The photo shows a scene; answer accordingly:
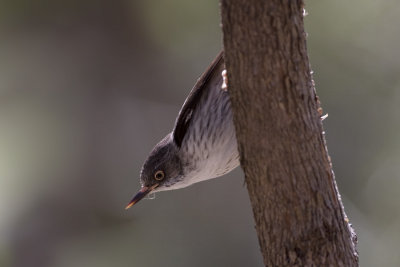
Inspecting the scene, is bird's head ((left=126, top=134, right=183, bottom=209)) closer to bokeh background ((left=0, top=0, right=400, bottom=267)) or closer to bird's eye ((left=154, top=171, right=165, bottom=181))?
bird's eye ((left=154, top=171, right=165, bottom=181))

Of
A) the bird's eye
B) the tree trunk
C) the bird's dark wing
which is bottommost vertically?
the tree trunk

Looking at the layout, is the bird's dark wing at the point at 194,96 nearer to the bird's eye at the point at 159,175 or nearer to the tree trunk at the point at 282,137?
the bird's eye at the point at 159,175

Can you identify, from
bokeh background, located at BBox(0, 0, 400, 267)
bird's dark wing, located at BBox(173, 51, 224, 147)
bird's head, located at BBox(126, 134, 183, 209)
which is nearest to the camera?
bird's dark wing, located at BBox(173, 51, 224, 147)

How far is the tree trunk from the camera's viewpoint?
9.18ft

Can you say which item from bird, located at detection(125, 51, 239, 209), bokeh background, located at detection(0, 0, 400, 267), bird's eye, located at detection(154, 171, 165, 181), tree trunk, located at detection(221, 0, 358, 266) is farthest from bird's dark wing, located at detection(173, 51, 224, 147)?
bokeh background, located at detection(0, 0, 400, 267)

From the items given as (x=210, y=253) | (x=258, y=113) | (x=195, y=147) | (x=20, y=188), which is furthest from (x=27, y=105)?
(x=258, y=113)

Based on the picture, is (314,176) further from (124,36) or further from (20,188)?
(124,36)

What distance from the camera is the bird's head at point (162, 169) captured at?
192 inches

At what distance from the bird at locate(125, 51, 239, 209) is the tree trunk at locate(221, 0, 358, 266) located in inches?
53.8

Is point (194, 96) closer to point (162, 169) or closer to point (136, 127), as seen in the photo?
point (162, 169)

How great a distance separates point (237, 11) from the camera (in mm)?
2754

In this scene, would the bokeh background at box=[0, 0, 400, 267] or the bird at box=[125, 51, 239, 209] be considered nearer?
the bird at box=[125, 51, 239, 209]

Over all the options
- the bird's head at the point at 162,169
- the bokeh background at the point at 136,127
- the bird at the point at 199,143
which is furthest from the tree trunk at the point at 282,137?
the bokeh background at the point at 136,127

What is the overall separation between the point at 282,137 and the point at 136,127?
5.33 metres
